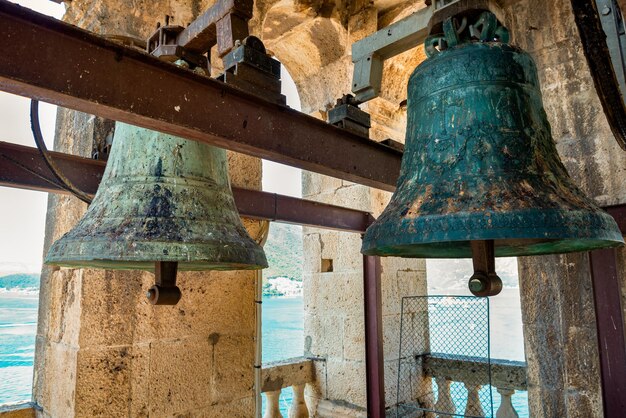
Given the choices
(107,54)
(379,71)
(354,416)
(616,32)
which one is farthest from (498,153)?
(354,416)

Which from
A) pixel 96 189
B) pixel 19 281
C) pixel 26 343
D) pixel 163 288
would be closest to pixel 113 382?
pixel 96 189

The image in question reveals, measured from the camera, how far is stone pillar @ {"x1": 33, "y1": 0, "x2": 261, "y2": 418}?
185 centimetres

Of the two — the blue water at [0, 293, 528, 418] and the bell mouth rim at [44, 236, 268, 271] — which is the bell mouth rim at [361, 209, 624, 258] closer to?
the bell mouth rim at [44, 236, 268, 271]

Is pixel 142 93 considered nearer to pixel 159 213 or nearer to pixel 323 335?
Result: pixel 159 213

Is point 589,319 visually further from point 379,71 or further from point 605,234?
point 379,71

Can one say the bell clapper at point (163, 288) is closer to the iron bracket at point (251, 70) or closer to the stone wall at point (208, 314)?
the iron bracket at point (251, 70)

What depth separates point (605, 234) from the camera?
97 cm

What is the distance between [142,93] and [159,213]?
1.14 ft

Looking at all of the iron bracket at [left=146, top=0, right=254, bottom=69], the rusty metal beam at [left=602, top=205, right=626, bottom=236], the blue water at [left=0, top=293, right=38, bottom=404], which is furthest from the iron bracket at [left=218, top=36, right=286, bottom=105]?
the blue water at [left=0, top=293, right=38, bottom=404]

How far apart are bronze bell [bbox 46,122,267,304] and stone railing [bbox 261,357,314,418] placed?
2.28 meters

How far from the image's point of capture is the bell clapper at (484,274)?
96cm

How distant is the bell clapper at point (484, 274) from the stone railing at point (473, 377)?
266 cm

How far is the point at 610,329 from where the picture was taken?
185cm

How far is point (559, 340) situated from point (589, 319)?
164 millimetres
